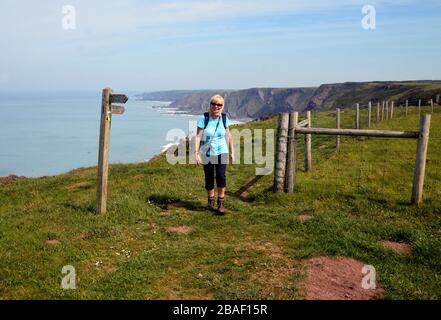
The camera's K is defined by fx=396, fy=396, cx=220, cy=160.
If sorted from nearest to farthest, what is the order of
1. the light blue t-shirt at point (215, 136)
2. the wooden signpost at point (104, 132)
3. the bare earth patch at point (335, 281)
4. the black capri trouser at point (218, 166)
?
the bare earth patch at point (335, 281), the light blue t-shirt at point (215, 136), the wooden signpost at point (104, 132), the black capri trouser at point (218, 166)

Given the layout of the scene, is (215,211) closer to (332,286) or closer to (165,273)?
(165,273)

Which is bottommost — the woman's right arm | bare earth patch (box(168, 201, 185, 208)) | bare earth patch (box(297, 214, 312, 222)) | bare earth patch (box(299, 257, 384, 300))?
bare earth patch (box(299, 257, 384, 300))

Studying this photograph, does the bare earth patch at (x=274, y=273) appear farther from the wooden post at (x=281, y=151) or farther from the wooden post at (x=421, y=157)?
the wooden post at (x=421, y=157)

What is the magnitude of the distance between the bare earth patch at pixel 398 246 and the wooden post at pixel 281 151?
12.1 ft

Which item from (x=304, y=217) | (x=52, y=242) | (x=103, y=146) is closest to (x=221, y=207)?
(x=304, y=217)

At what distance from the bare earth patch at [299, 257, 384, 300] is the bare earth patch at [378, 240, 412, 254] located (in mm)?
1065

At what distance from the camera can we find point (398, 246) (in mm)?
7988

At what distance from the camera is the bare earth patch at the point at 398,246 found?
25.4 ft

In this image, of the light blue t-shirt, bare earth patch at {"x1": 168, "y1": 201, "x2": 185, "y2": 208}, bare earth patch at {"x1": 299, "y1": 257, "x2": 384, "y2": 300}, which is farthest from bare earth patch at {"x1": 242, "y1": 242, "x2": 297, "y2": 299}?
bare earth patch at {"x1": 168, "y1": 201, "x2": 185, "y2": 208}

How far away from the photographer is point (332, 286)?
6.28 metres


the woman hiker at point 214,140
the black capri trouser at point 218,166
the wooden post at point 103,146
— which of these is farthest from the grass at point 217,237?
the woman hiker at point 214,140

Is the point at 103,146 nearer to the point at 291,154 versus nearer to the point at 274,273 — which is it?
the point at 291,154

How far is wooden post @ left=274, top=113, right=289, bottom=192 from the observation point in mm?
11203

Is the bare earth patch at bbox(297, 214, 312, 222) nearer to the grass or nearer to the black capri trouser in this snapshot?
the grass
